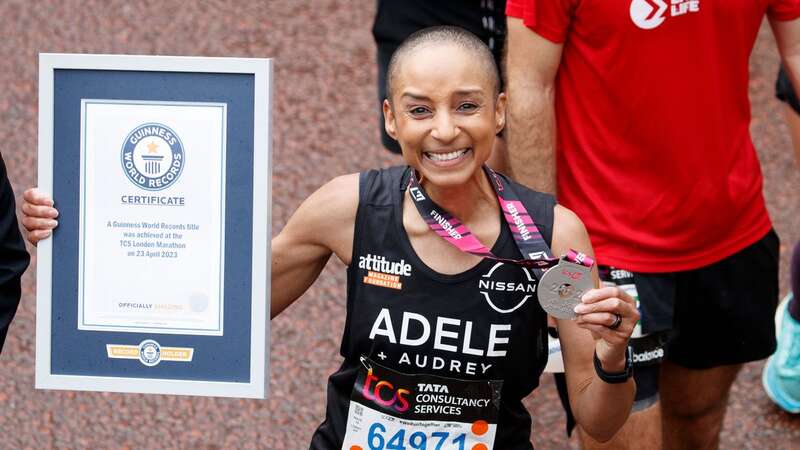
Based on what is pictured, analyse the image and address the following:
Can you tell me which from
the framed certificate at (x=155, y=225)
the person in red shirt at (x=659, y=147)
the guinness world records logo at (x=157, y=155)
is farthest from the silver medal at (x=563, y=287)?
the person in red shirt at (x=659, y=147)

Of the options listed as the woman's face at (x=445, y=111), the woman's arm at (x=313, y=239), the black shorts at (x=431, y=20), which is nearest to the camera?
the woman's face at (x=445, y=111)

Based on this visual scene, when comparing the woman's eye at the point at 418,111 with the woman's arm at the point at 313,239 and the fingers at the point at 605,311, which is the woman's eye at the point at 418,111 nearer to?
the woman's arm at the point at 313,239

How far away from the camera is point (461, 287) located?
3.23 meters

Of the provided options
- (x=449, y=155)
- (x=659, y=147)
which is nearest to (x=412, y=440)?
(x=449, y=155)

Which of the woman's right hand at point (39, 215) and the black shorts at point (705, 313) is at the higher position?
the woman's right hand at point (39, 215)

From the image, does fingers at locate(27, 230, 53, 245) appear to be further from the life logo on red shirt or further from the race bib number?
the life logo on red shirt

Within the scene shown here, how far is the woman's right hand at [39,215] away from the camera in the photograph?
3.30 metres

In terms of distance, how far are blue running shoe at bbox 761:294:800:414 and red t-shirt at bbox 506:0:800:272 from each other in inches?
44.2

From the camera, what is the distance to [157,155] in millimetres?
3291

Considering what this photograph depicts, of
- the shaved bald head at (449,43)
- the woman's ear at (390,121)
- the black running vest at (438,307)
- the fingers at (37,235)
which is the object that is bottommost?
the black running vest at (438,307)

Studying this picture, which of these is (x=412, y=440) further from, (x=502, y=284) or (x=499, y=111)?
(x=499, y=111)

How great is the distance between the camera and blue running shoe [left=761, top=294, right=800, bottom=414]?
5270mm

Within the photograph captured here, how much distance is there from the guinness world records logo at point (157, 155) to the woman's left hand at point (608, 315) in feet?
3.08

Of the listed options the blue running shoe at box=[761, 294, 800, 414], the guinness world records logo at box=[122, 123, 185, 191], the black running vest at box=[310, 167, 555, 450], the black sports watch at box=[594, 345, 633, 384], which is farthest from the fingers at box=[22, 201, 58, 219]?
the blue running shoe at box=[761, 294, 800, 414]
